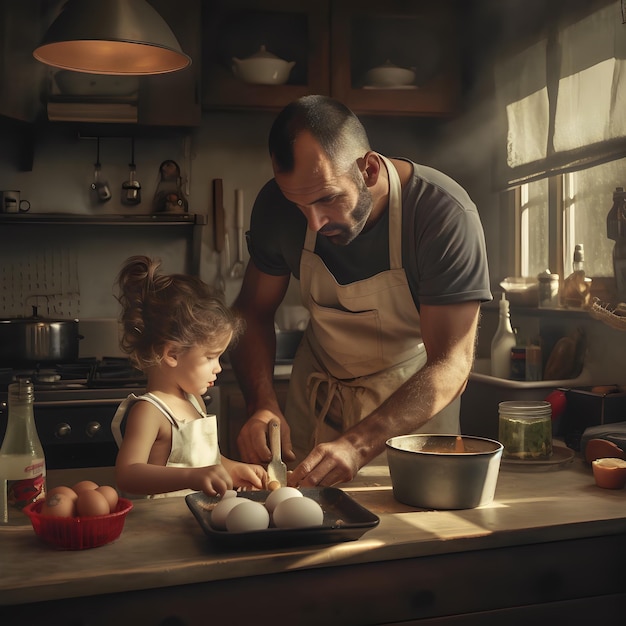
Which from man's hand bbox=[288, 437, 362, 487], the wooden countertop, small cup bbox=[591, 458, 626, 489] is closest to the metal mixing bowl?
the wooden countertop

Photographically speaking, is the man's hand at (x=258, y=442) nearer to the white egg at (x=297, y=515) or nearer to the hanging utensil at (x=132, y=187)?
the white egg at (x=297, y=515)

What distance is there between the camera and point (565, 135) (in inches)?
101

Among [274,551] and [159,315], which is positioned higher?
[159,315]

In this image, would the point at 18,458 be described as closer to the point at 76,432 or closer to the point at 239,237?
the point at 76,432

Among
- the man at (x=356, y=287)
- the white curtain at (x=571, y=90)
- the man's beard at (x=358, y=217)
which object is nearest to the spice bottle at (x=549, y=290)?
the white curtain at (x=571, y=90)

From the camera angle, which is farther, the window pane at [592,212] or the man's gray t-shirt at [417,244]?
the window pane at [592,212]

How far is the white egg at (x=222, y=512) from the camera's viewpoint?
107 cm

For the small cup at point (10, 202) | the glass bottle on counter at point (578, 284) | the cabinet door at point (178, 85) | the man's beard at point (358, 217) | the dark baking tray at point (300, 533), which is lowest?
the dark baking tray at point (300, 533)

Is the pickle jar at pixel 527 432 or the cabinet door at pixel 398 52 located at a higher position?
the cabinet door at pixel 398 52

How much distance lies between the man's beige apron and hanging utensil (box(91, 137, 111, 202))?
4.96ft

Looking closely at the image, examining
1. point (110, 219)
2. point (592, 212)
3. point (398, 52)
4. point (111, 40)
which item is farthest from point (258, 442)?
point (398, 52)

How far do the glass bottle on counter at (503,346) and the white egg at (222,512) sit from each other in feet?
5.82

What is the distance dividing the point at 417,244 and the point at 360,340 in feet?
0.88

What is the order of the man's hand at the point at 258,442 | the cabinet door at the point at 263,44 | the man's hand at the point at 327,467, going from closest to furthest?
the man's hand at the point at 327,467 → the man's hand at the point at 258,442 → the cabinet door at the point at 263,44
